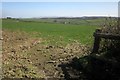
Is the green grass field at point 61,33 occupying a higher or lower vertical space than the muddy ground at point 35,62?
higher

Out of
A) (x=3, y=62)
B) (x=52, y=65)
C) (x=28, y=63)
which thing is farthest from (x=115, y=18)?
(x=3, y=62)

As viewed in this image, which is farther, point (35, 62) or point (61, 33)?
point (61, 33)

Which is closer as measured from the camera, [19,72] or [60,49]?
[19,72]

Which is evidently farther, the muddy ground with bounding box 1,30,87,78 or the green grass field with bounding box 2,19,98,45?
the green grass field with bounding box 2,19,98,45

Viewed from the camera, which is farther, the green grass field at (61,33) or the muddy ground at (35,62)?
the green grass field at (61,33)

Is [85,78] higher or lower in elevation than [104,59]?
lower

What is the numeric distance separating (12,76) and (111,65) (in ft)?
13.5

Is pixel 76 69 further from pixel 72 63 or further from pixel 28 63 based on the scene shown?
pixel 28 63

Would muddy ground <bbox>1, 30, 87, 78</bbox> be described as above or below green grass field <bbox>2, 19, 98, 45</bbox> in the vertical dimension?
below

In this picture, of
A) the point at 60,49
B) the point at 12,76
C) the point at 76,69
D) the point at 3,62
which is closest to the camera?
the point at 76,69

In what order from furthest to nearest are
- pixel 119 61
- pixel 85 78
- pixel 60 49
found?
pixel 60 49
pixel 85 78
pixel 119 61

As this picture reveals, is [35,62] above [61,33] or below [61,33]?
below

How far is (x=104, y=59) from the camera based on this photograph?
907 centimetres

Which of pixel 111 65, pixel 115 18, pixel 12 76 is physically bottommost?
pixel 12 76
